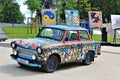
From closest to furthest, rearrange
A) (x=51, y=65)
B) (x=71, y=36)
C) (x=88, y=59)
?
1. (x=51, y=65)
2. (x=71, y=36)
3. (x=88, y=59)

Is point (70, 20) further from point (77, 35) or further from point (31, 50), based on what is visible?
point (31, 50)

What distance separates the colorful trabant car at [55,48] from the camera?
464 inches

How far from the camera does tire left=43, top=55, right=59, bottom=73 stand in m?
12.0

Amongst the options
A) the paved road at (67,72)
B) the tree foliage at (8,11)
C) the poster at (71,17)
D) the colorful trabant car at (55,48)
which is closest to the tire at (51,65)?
the colorful trabant car at (55,48)

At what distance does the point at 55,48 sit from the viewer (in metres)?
12.2

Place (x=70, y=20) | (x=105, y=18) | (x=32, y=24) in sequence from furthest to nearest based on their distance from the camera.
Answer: (x=105, y=18) < (x=32, y=24) < (x=70, y=20)

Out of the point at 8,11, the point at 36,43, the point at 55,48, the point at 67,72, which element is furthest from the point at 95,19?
the point at 8,11

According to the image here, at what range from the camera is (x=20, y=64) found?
12.8 metres

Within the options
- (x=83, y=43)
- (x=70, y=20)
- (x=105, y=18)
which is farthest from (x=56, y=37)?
(x=105, y=18)

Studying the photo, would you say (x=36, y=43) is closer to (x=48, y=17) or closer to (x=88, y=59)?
(x=88, y=59)

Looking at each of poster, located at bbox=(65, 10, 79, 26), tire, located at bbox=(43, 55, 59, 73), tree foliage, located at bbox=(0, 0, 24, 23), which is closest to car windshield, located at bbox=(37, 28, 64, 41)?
tire, located at bbox=(43, 55, 59, 73)

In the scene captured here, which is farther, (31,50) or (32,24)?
(32,24)

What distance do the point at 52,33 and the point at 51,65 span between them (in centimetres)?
159

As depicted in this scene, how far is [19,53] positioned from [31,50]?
2.26ft
